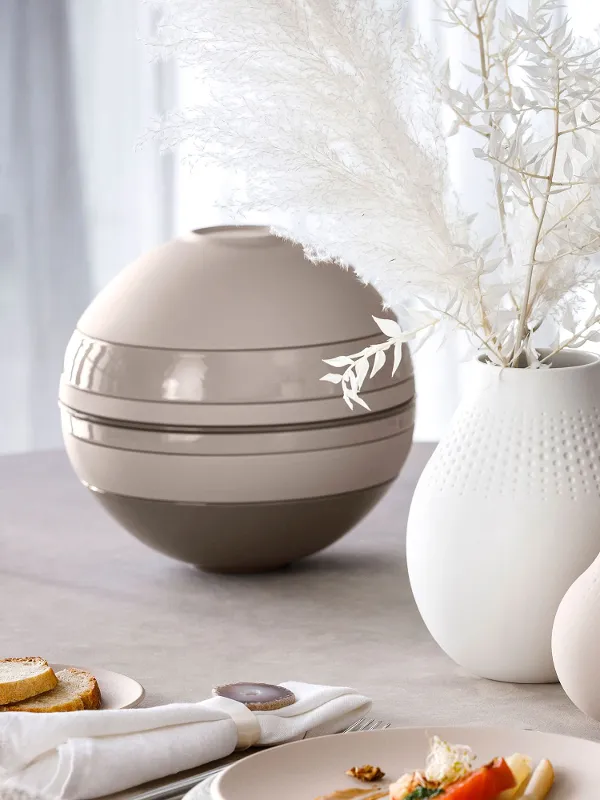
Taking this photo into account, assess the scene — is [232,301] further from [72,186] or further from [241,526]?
[72,186]

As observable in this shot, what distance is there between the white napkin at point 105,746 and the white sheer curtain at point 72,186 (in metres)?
2.76

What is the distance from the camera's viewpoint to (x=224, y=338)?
1.21 metres

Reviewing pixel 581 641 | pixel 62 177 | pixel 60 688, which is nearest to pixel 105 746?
pixel 60 688

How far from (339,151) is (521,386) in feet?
0.74

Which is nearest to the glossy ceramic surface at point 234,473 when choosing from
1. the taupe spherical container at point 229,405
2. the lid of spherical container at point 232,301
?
the taupe spherical container at point 229,405

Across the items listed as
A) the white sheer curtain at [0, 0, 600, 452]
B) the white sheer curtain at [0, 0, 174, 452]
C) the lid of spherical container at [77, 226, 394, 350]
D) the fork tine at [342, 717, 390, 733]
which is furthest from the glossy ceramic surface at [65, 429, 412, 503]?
the white sheer curtain at [0, 0, 174, 452]

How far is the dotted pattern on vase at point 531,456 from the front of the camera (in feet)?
3.22

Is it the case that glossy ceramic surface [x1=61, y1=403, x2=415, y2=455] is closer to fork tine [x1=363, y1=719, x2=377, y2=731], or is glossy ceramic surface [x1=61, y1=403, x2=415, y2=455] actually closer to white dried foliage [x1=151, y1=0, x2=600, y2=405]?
white dried foliage [x1=151, y1=0, x2=600, y2=405]

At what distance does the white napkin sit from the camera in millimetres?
775

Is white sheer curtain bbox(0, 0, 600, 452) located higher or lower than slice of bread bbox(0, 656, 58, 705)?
higher

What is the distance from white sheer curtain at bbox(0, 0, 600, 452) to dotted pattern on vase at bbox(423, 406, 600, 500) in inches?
100

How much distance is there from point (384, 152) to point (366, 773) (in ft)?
1.47

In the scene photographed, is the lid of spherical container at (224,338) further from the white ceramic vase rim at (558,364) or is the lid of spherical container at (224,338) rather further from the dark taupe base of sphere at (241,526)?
the white ceramic vase rim at (558,364)

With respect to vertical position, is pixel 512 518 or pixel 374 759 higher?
pixel 512 518
